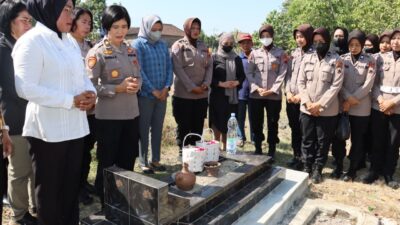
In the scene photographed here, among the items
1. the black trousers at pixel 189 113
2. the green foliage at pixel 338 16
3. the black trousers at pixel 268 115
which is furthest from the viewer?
the green foliage at pixel 338 16

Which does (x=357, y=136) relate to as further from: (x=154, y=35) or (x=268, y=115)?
(x=154, y=35)

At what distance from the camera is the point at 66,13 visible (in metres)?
2.53

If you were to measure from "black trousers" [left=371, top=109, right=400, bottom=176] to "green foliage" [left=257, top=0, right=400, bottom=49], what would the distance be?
456 inches

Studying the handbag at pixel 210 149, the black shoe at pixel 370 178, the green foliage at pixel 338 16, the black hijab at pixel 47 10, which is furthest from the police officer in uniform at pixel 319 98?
the green foliage at pixel 338 16

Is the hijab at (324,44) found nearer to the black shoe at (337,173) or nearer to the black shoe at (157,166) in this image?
the black shoe at (337,173)

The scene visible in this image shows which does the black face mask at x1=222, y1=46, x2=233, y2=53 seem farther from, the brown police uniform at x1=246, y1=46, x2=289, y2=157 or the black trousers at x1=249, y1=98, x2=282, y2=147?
the black trousers at x1=249, y1=98, x2=282, y2=147

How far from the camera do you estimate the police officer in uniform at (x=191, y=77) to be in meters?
5.22

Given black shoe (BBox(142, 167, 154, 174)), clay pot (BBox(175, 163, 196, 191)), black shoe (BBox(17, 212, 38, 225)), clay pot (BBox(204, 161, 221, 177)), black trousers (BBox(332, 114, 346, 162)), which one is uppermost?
clay pot (BBox(175, 163, 196, 191))

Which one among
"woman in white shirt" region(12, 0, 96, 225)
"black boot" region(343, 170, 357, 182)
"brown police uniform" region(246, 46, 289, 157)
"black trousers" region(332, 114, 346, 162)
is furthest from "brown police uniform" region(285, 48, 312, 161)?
"woman in white shirt" region(12, 0, 96, 225)

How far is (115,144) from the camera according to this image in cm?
365

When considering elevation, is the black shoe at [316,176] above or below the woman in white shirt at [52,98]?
below

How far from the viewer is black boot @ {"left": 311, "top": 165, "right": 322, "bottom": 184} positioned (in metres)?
4.88

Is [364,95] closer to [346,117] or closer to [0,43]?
[346,117]

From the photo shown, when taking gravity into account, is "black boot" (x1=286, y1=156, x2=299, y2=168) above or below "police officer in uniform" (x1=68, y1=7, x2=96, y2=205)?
below
